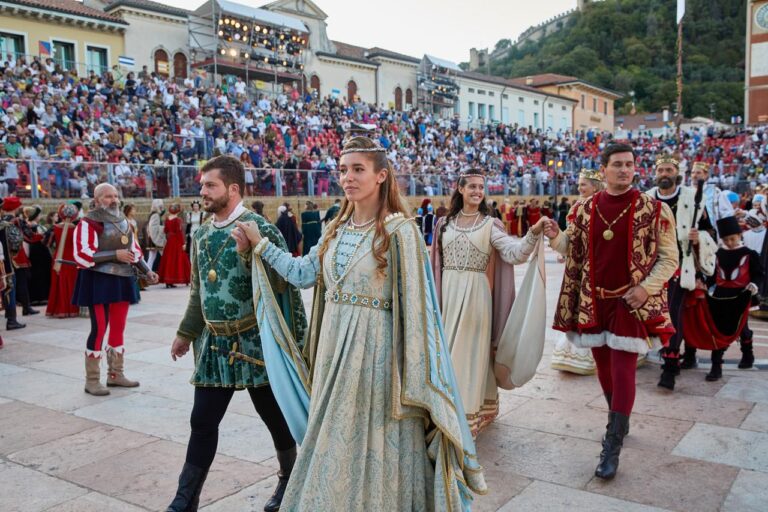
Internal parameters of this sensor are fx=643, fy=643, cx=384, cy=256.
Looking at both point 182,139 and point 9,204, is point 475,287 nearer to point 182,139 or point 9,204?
point 9,204

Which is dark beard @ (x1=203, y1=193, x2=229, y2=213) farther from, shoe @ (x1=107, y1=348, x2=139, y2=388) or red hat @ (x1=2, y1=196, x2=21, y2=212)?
red hat @ (x1=2, y1=196, x2=21, y2=212)

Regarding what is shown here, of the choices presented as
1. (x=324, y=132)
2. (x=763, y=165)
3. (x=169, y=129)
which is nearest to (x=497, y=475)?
(x=169, y=129)

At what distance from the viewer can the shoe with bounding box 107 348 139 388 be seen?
18.9 ft

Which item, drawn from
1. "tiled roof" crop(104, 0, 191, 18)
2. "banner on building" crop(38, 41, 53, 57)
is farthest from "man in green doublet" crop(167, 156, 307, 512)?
"tiled roof" crop(104, 0, 191, 18)

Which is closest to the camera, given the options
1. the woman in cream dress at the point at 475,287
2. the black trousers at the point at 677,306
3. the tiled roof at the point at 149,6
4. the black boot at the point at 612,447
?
the black boot at the point at 612,447

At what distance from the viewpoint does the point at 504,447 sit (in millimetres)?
4262

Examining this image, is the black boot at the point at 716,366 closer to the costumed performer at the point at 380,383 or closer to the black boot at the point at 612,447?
the black boot at the point at 612,447

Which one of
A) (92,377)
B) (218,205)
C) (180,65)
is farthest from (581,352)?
(180,65)

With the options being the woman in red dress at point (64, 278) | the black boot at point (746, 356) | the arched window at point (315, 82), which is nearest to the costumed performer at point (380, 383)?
the black boot at point (746, 356)

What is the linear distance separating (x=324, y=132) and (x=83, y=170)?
46.0ft

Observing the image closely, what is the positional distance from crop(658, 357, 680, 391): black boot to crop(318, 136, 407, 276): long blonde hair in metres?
3.73

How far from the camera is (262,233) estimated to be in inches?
129

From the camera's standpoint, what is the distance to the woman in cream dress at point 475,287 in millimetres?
4352

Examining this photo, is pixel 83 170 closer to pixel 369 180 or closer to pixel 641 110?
pixel 369 180
